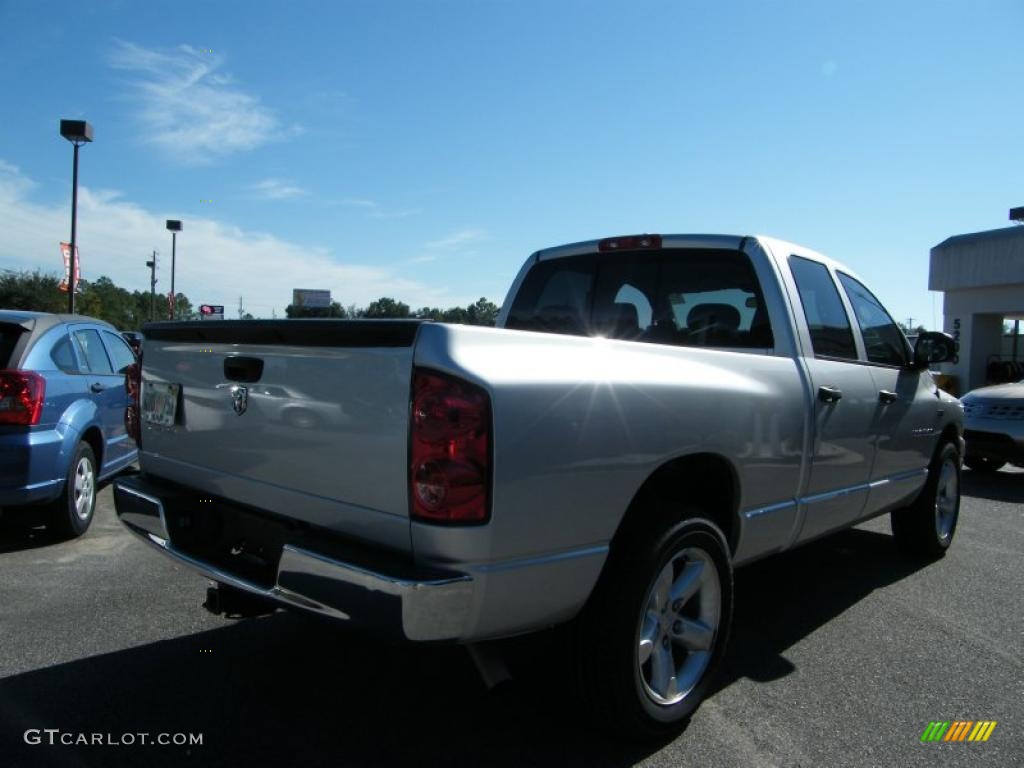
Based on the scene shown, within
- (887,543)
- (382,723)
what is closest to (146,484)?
(382,723)

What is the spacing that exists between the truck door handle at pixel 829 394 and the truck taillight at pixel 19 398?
475 cm

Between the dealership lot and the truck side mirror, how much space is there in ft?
4.61

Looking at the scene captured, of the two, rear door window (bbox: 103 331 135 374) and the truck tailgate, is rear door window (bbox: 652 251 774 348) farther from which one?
rear door window (bbox: 103 331 135 374)

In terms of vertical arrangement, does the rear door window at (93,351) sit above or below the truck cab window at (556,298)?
below

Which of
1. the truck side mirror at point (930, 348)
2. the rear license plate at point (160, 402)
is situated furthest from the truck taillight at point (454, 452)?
the truck side mirror at point (930, 348)

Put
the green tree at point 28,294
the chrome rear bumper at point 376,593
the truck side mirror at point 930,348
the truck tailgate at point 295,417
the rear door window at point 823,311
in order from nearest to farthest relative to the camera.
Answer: the chrome rear bumper at point 376,593, the truck tailgate at point 295,417, the rear door window at point 823,311, the truck side mirror at point 930,348, the green tree at point 28,294

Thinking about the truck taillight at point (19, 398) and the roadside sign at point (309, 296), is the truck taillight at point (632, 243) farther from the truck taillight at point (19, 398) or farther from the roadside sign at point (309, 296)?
the roadside sign at point (309, 296)

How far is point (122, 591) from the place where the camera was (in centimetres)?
416

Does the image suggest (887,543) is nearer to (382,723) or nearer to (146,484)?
(382,723)

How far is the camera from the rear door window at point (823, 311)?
3.79m

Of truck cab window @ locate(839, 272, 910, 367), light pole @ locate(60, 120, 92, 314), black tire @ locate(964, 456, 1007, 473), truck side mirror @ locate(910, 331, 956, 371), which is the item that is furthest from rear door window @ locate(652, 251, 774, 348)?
light pole @ locate(60, 120, 92, 314)

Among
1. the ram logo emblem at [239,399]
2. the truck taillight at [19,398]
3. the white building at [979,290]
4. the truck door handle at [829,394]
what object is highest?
the white building at [979,290]

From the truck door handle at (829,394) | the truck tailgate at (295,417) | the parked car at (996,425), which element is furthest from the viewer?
the parked car at (996,425)

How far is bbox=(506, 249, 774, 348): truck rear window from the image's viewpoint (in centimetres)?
370
